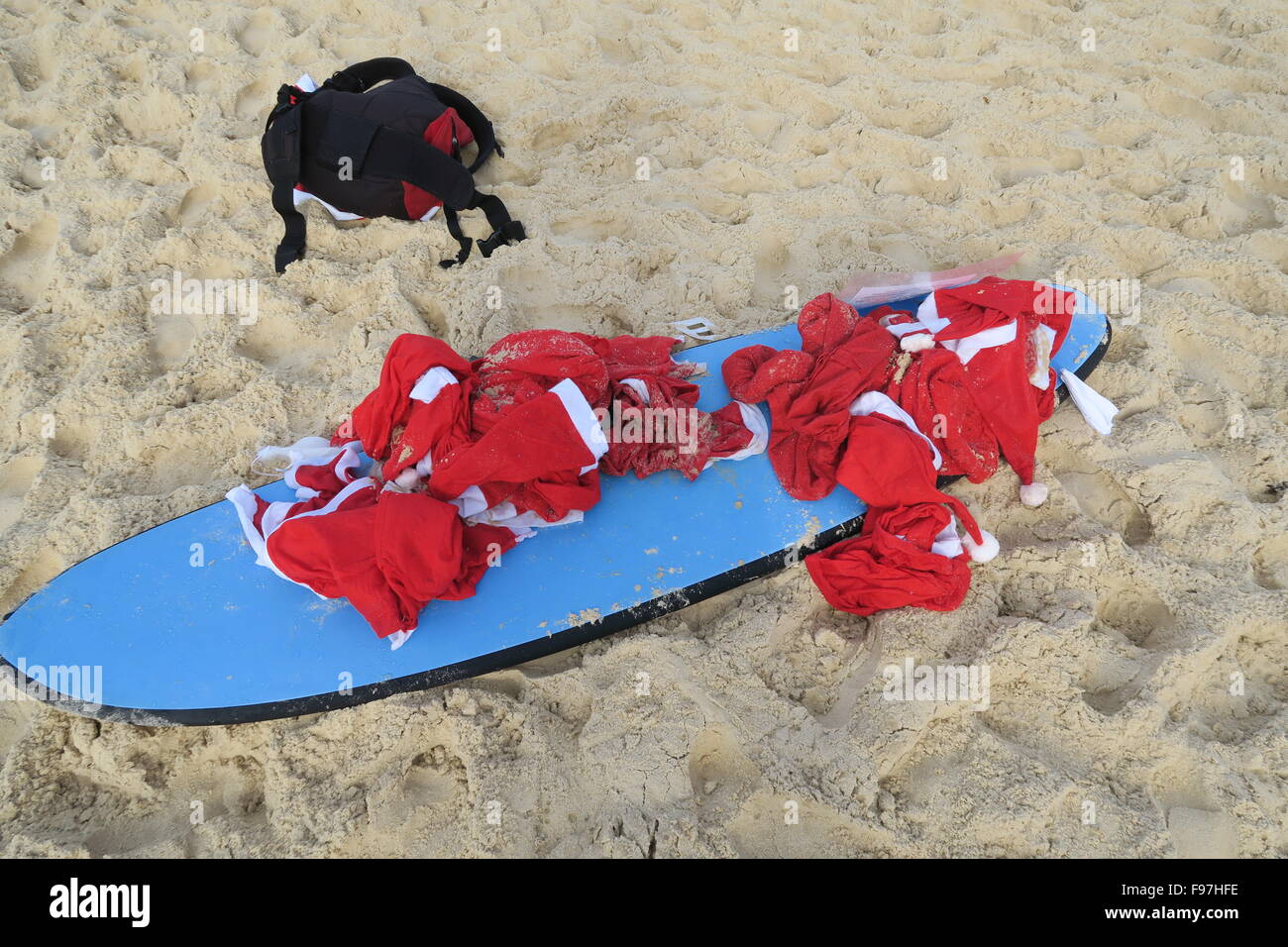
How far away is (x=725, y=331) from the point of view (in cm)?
308

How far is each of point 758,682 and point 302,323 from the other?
7.49 ft

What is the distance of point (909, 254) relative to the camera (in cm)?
332

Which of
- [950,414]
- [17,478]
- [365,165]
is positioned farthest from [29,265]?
[950,414]

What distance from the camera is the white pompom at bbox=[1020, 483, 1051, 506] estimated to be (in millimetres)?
2480

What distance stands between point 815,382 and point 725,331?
681 millimetres

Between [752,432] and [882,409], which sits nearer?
[882,409]

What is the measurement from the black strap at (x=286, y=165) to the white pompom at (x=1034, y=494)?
3.04 meters

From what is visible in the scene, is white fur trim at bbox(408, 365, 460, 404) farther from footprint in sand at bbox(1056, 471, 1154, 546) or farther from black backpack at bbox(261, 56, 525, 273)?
footprint in sand at bbox(1056, 471, 1154, 546)

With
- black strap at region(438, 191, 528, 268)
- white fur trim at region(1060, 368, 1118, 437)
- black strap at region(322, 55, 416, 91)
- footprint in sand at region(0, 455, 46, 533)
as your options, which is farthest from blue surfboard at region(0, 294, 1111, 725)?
black strap at region(322, 55, 416, 91)

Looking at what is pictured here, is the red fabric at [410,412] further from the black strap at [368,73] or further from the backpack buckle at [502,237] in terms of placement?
the black strap at [368,73]

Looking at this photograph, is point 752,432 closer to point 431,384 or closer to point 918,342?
point 918,342

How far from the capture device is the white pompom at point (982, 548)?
7.58 feet

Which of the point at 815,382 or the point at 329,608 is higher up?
the point at 815,382
